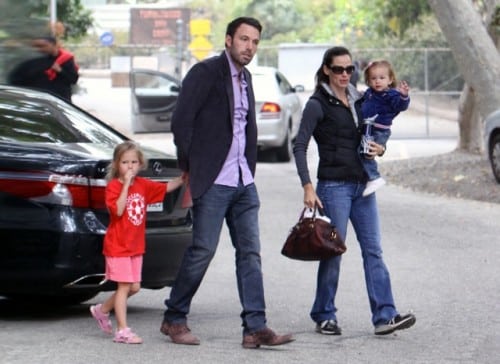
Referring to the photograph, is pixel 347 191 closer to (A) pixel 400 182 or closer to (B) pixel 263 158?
(A) pixel 400 182

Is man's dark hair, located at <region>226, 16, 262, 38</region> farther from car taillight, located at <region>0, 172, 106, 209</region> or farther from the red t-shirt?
car taillight, located at <region>0, 172, 106, 209</region>

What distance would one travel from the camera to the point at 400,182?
20.8 metres

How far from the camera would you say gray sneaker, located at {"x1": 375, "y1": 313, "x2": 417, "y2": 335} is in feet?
27.6

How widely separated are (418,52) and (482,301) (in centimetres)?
2680

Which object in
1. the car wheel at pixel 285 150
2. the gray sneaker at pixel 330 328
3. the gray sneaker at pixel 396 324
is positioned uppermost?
the gray sneaker at pixel 396 324

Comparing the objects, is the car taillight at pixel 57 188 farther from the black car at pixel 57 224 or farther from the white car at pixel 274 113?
the white car at pixel 274 113

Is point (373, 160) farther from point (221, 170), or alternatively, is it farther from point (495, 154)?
point (495, 154)

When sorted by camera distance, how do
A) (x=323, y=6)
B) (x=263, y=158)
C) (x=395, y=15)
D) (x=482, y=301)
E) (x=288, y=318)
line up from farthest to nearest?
(x=323, y=6) → (x=395, y=15) → (x=263, y=158) → (x=482, y=301) → (x=288, y=318)

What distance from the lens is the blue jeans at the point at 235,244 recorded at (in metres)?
7.98

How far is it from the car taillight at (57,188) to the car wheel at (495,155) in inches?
403

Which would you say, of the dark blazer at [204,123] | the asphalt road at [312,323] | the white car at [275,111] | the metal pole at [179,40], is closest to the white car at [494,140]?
the asphalt road at [312,323]

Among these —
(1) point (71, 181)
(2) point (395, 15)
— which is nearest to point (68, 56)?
(1) point (71, 181)

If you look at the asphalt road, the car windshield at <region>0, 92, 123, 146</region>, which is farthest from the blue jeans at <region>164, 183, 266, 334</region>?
the car windshield at <region>0, 92, 123, 146</region>

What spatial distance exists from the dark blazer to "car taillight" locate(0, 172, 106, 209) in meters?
0.76
